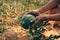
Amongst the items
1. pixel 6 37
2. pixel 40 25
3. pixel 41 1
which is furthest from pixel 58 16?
pixel 41 1

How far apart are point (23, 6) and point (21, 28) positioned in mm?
1406

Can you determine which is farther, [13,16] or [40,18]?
[13,16]

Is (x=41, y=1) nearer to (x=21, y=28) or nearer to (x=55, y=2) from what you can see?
(x=55, y=2)

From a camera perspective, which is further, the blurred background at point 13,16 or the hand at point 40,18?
the hand at point 40,18

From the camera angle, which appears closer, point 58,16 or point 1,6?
point 58,16

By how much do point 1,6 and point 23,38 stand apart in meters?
1.29

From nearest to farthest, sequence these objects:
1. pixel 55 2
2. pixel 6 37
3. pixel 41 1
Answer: pixel 6 37 < pixel 55 2 < pixel 41 1

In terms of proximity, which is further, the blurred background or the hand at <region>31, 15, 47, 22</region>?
the hand at <region>31, 15, 47, 22</region>

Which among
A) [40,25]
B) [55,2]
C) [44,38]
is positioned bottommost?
[44,38]

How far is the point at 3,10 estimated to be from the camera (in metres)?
4.48

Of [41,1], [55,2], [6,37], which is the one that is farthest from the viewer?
[41,1]

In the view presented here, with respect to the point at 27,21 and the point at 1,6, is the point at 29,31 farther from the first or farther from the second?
the point at 1,6

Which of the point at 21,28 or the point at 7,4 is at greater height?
the point at 7,4

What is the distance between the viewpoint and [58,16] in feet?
12.7
